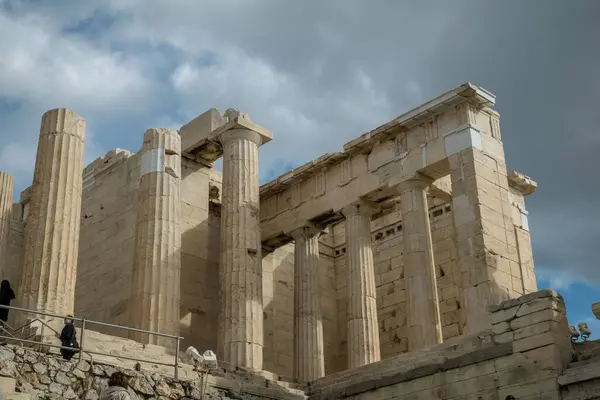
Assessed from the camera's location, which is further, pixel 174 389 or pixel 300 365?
pixel 300 365

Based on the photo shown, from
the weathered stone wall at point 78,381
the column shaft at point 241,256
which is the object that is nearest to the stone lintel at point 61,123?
the column shaft at point 241,256

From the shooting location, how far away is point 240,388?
22.2 metres

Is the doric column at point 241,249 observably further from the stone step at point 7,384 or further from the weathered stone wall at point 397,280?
Answer: the stone step at point 7,384

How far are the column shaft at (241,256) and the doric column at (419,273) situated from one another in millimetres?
4438

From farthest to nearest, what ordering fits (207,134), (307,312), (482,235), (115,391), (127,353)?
(207,134) < (307,312) < (482,235) < (127,353) < (115,391)

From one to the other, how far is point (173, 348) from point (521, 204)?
14.0 m

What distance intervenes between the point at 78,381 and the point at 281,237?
13.9m

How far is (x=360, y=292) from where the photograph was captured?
27359mm

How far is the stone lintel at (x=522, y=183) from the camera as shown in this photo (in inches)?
1251

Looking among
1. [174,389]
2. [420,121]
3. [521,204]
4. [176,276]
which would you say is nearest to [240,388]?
[174,389]

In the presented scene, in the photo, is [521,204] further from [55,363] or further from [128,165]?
[55,363]

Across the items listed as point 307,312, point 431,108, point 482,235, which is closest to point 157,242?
point 307,312

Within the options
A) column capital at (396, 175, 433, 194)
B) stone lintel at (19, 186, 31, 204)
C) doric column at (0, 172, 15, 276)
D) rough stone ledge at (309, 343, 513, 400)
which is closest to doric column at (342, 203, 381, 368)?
column capital at (396, 175, 433, 194)

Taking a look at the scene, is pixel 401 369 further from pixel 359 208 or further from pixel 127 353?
pixel 359 208
